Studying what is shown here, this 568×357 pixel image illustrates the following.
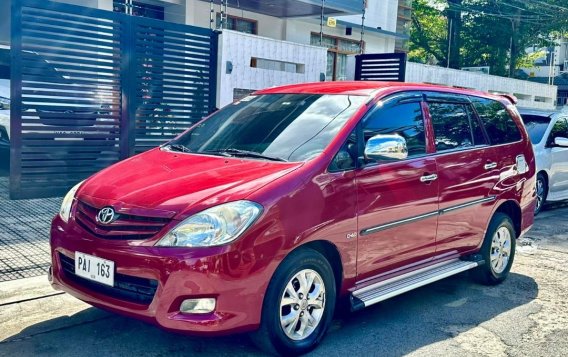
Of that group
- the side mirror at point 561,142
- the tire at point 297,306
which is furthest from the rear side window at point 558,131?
the tire at point 297,306

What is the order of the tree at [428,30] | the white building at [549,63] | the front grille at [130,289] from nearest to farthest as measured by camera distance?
the front grille at [130,289], the tree at [428,30], the white building at [549,63]

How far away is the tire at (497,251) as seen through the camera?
5.82m

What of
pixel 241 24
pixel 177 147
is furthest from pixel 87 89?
pixel 241 24

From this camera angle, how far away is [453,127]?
5.48 m

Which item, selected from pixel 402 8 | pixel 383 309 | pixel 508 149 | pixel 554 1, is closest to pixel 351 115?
pixel 383 309

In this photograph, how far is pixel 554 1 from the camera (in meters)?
28.7

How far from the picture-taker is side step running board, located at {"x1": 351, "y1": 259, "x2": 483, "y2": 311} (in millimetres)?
4348

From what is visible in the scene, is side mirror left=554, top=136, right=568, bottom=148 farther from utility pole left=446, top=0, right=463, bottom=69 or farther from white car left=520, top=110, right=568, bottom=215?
utility pole left=446, top=0, right=463, bottom=69

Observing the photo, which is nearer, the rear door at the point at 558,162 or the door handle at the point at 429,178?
the door handle at the point at 429,178

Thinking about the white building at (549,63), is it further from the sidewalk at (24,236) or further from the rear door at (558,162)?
the sidewalk at (24,236)

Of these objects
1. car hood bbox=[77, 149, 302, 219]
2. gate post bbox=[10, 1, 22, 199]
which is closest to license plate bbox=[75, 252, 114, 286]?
car hood bbox=[77, 149, 302, 219]

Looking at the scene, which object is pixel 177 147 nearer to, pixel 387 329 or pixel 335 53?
pixel 387 329

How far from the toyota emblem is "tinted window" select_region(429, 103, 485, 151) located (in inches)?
105

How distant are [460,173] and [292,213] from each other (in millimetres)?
2069
